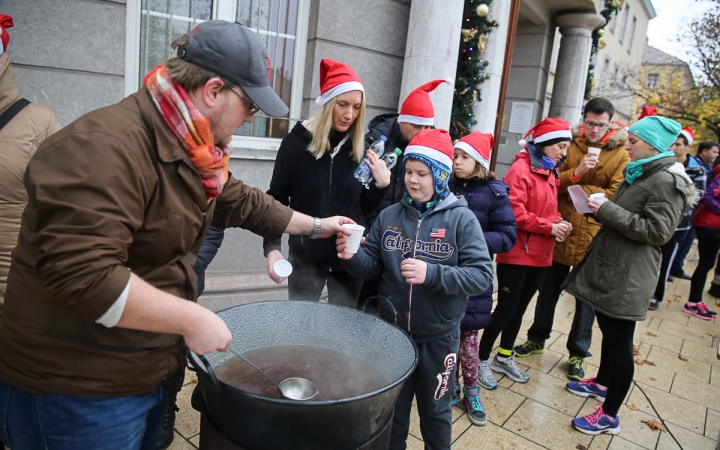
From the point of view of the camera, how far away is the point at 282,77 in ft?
16.4

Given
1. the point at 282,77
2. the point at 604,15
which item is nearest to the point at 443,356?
the point at 282,77

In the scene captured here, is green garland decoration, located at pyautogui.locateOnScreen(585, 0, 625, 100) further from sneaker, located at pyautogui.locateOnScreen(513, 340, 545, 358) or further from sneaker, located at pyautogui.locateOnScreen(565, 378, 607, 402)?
sneaker, located at pyautogui.locateOnScreen(565, 378, 607, 402)

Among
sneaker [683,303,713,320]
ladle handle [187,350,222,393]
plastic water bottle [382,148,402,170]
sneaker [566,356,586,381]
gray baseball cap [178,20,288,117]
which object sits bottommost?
sneaker [683,303,713,320]

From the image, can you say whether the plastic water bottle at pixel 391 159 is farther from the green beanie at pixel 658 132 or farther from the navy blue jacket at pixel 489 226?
the green beanie at pixel 658 132

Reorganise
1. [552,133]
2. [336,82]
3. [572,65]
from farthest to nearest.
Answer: [572,65], [552,133], [336,82]

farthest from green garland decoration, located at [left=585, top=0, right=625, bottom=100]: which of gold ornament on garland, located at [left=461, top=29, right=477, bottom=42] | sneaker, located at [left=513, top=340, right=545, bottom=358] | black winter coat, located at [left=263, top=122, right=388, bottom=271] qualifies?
black winter coat, located at [left=263, top=122, right=388, bottom=271]

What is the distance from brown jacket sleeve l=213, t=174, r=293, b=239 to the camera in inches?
78.0

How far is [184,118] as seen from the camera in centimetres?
136

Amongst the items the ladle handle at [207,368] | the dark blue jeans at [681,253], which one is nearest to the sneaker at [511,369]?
the ladle handle at [207,368]

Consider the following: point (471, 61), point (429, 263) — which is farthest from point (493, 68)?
point (429, 263)

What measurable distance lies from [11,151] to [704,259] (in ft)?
25.5

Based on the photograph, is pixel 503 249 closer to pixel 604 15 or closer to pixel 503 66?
pixel 503 66

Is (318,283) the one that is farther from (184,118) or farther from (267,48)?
(267,48)

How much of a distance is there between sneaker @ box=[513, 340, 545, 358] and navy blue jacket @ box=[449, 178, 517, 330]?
1.45 metres
